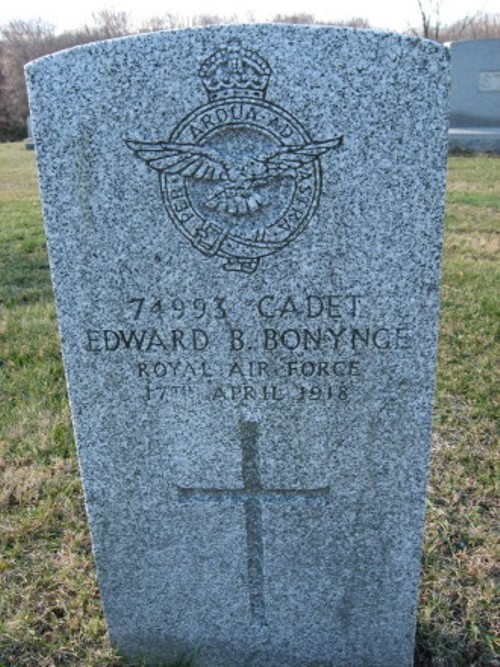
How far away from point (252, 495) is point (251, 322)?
0.57 m

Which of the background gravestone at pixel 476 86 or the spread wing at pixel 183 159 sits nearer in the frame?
the spread wing at pixel 183 159

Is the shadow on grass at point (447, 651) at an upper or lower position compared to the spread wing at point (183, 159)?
lower

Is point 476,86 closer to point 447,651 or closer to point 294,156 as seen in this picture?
point 447,651

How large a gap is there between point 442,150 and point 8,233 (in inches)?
255

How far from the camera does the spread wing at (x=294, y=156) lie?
156 cm

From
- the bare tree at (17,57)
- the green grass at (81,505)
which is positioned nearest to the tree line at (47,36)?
the bare tree at (17,57)

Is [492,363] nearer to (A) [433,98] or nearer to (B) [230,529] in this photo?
(B) [230,529]

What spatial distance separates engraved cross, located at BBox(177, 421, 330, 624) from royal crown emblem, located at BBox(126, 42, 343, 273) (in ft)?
1.79

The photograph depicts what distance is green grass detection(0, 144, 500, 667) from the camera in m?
2.26

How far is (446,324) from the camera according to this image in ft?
14.5

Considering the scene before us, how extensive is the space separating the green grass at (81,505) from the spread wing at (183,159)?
1618mm

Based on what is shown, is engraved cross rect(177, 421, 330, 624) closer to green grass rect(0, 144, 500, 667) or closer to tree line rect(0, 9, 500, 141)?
green grass rect(0, 144, 500, 667)

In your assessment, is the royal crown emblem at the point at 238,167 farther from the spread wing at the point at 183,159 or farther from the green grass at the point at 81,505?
the green grass at the point at 81,505

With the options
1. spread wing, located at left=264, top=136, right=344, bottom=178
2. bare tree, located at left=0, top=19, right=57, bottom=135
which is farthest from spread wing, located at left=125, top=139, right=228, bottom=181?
bare tree, located at left=0, top=19, right=57, bottom=135
